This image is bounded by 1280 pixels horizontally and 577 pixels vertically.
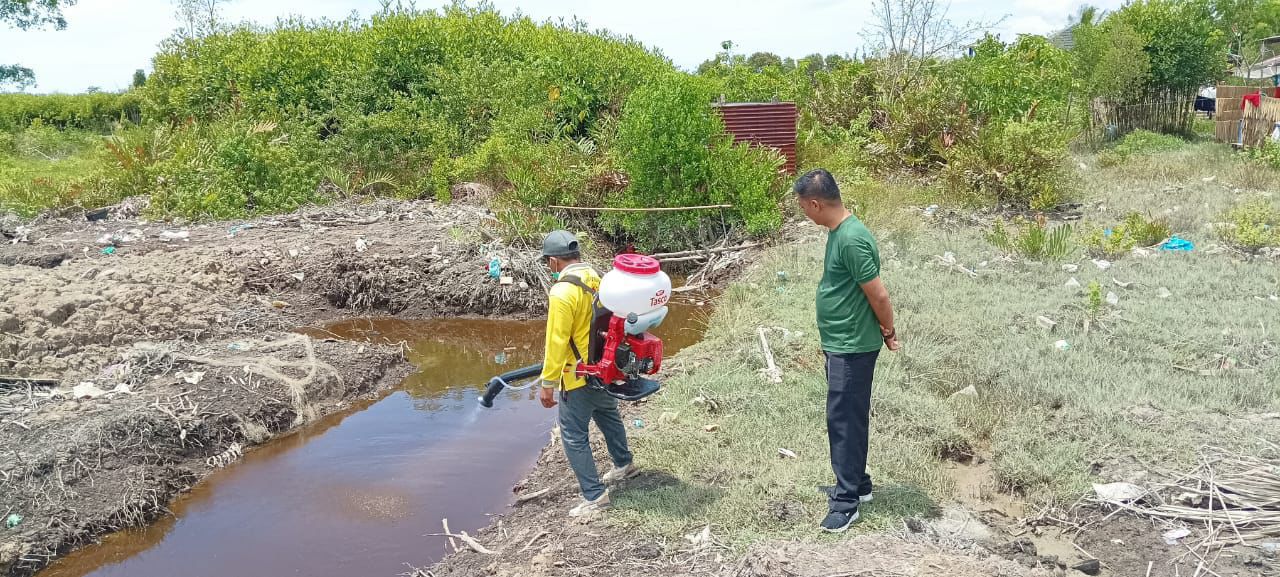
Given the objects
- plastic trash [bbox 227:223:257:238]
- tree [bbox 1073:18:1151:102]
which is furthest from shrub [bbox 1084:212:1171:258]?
tree [bbox 1073:18:1151:102]

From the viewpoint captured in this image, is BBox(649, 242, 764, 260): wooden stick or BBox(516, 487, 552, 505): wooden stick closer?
BBox(516, 487, 552, 505): wooden stick

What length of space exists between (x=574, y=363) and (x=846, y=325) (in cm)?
127

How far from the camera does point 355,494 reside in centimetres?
544

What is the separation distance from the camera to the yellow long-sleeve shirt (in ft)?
13.0

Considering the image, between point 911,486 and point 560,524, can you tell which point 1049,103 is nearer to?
point 911,486

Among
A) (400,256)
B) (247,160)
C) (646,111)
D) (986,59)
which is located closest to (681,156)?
(646,111)

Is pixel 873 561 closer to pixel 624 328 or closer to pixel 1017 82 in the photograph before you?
pixel 624 328

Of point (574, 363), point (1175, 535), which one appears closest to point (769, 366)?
point (574, 363)

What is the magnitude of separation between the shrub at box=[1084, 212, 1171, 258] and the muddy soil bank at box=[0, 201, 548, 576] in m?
5.63

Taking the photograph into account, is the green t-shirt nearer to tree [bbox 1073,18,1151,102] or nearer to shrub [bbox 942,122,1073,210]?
shrub [bbox 942,122,1073,210]

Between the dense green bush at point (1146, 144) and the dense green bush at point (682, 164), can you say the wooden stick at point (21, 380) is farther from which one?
the dense green bush at point (1146, 144)

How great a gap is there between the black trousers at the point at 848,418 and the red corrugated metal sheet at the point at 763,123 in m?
7.94

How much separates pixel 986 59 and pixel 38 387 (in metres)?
14.7

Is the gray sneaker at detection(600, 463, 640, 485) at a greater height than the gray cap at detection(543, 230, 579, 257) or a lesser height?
lesser
